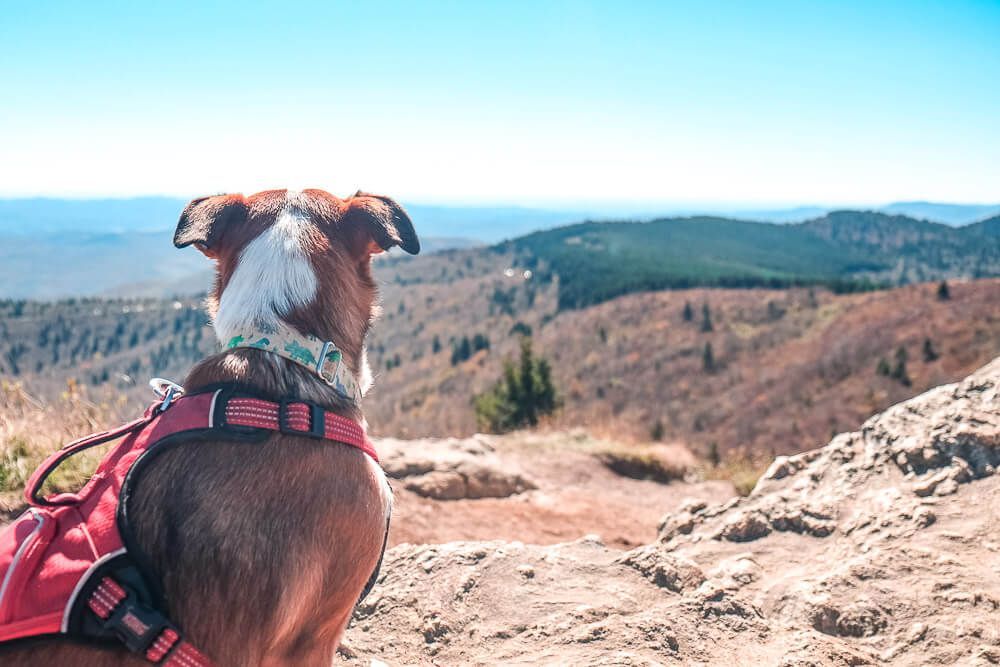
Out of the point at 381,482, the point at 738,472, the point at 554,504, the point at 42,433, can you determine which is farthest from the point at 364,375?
the point at 738,472

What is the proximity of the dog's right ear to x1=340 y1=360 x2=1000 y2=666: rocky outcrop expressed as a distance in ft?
6.78

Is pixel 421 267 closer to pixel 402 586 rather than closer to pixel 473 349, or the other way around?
pixel 473 349

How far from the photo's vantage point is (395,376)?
82.1 m

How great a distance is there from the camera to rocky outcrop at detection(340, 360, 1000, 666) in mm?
2879

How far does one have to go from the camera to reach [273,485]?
1.93 m

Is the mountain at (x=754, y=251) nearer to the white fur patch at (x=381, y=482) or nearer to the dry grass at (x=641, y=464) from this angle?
the dry grass at (x=641, y=464)

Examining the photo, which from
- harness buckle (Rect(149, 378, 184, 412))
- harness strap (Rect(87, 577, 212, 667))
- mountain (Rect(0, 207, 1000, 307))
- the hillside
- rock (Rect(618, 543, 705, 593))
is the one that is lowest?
the hillside

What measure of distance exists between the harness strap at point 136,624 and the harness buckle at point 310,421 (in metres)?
0.61

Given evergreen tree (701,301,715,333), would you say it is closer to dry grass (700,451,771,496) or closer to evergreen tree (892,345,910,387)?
evergreen tree (892,345,910,387)

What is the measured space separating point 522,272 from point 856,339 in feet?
319

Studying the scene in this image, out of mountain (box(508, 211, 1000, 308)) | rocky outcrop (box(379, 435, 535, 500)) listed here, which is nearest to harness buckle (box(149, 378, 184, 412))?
rocky outcrop (box(379, 435, 535, 500))

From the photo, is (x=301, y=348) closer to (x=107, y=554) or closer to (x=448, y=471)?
(x=107, y=554)

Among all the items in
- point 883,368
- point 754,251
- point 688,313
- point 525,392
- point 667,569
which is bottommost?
point 883,368

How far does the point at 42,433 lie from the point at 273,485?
4.91 m
